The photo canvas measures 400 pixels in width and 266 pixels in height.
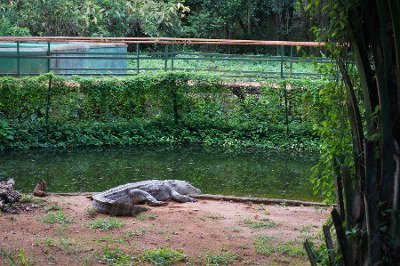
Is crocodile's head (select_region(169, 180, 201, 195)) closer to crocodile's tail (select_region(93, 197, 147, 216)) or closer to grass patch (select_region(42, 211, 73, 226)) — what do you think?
crocodile's tail (select_region(93, 197, 147, 216))

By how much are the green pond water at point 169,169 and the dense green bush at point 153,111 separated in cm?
73

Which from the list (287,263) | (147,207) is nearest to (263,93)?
(147,207)

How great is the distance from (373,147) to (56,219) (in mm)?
4604

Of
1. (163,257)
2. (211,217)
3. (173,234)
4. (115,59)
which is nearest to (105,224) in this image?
(173,234)

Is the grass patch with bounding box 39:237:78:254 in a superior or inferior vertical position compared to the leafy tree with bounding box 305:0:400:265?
inferior

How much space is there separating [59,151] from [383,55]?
11461 mm

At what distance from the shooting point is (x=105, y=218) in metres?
8.34

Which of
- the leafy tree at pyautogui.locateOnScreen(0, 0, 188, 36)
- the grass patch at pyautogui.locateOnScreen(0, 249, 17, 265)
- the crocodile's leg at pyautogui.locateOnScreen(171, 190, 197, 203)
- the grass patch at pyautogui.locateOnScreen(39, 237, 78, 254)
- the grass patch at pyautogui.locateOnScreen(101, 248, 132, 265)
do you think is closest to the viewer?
the grass patch at pyautogui.locateOnScreen(0, 249, 17, 265)

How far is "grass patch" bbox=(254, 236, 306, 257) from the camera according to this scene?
6852 mm

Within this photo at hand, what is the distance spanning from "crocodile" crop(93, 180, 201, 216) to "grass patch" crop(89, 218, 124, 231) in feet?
1.32

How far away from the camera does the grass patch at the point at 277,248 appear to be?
685cm

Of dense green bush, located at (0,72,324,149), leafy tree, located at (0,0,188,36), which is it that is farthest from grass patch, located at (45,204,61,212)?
leafy tree, located at (0,0,188,36)

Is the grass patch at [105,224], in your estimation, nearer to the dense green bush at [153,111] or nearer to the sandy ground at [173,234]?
the sandy ground at [173,234]

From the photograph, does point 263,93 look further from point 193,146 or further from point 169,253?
point 169,253
